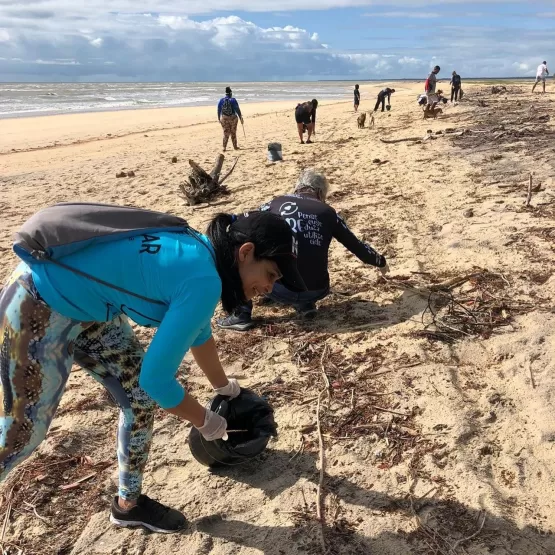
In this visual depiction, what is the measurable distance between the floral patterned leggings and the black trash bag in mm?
584

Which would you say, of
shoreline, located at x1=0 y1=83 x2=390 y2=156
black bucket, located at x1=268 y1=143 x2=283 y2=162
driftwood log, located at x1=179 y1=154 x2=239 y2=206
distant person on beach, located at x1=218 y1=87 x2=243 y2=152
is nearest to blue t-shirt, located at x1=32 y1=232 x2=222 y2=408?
driftwood log, located at x1=179 y1=154 x2=239 y2=206

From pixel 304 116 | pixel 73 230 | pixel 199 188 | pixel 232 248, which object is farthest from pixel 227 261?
pixel 304 116

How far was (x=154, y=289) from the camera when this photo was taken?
5.28ft

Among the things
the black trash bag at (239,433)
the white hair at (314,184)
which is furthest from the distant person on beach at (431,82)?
the black trash bag at (239,433)

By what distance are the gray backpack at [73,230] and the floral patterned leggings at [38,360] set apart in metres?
0.13

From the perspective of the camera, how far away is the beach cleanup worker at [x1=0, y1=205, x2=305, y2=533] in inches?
61.7

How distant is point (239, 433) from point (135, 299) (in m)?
1.17

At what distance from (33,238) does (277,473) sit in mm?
1656

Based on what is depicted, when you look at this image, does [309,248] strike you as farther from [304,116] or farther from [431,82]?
[431,82]

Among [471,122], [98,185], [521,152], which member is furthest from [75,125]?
[521,152]

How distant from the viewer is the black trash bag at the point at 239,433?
2.47 meters

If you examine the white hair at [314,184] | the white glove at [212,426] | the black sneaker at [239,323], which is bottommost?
the black sneaker at [239,323]

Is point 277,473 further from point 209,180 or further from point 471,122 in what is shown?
point 471,122

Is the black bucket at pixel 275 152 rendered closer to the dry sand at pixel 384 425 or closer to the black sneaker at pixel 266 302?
the dry sand at pixel 384 425
